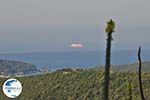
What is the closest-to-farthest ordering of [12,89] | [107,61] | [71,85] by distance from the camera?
1. [107,61]
2. [12,89]
3. [71,85]

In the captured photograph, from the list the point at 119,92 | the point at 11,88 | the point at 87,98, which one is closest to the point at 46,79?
the point at 87,98

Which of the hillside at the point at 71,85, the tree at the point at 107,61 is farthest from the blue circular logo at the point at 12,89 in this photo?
the hillside at the point at 71,85

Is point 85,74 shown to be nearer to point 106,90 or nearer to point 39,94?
point 39,94

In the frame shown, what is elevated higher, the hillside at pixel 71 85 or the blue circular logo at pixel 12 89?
the blue circular logo at pixel 12 89

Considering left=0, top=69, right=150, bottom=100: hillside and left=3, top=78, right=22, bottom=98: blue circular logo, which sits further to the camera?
left=0, top=69, right=150, bottom=100: hillside

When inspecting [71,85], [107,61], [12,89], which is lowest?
[71,85]

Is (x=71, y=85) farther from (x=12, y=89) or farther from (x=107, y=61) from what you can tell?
(x=107, y=61)

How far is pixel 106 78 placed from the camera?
1502cm

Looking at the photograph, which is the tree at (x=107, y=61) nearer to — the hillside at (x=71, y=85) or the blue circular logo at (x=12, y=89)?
the blue circular logo at (x=12, y=89)

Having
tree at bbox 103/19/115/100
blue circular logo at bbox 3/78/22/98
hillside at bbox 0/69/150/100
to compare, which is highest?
tree at bbox 103/19/115/100

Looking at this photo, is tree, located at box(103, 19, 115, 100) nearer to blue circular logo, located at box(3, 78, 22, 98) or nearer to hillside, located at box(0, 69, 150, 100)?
blue circular logo, located at box(3, 78, 22, 98)

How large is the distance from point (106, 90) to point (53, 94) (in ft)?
471

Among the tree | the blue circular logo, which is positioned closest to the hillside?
the blue circular logo

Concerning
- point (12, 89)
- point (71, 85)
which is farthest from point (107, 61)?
point (71, 85)
